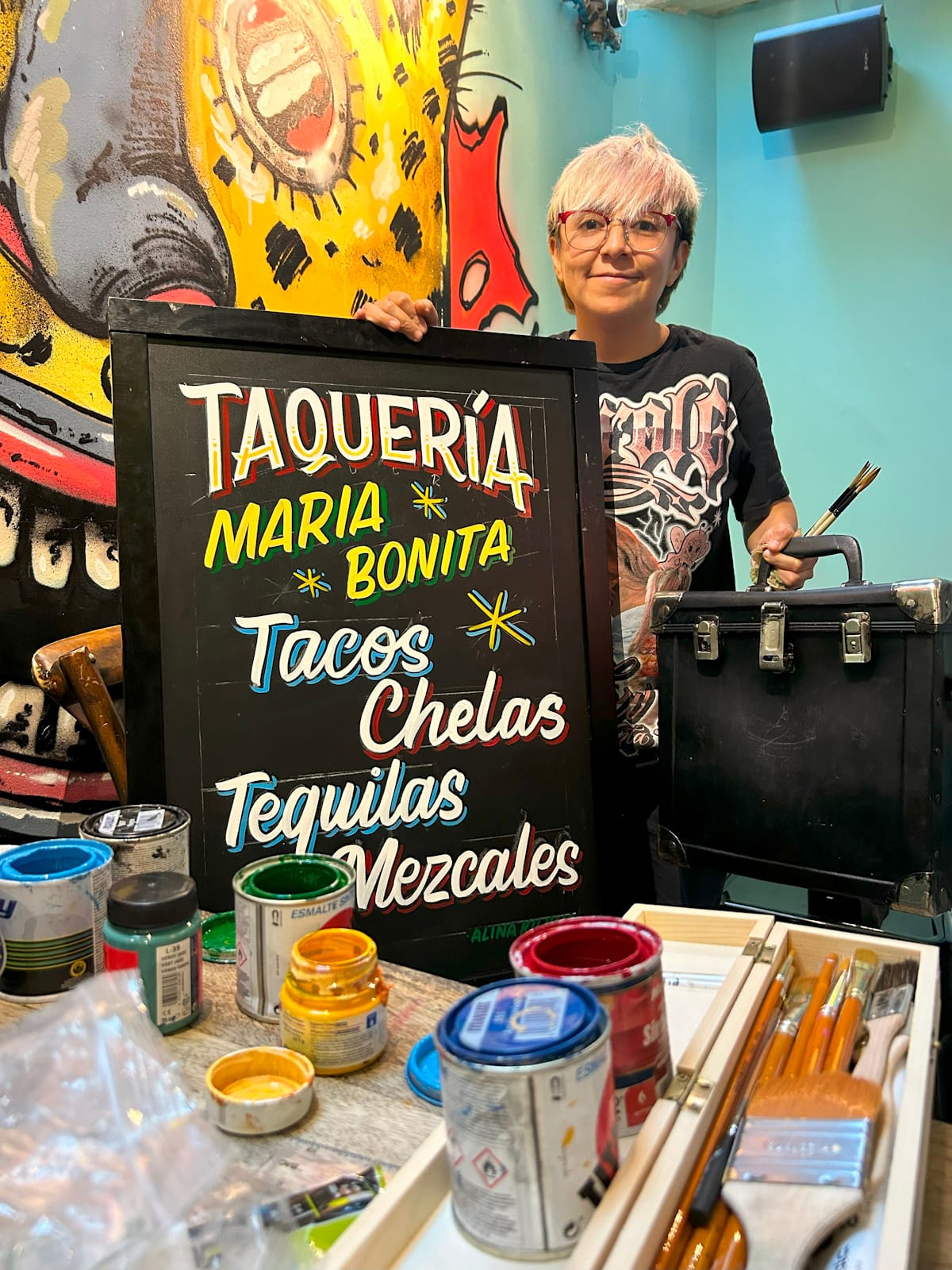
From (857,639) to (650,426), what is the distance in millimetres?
657

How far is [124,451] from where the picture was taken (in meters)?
1.26

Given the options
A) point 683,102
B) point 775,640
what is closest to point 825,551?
point 775,640

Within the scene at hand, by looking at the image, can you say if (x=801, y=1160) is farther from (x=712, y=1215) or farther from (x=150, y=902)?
(x=150, y=902)

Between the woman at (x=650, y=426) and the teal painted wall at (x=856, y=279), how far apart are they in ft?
3.28

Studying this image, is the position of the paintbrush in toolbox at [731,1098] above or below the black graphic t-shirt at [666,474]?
below

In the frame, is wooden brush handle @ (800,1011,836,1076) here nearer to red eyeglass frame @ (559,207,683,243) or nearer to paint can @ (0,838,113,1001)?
paint can @ (0,838,113,1001)

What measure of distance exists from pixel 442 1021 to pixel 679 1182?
0.66 ft

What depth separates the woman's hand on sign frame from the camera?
142cm

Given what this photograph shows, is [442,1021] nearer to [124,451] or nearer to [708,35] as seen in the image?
[124,451]

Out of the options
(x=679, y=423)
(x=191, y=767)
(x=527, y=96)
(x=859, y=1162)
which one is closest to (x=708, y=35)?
(x=527, y=96)

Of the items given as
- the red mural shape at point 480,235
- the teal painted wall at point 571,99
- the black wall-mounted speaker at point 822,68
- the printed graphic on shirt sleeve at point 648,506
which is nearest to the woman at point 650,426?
the printed graphic on shirt sleeve at point 648,506

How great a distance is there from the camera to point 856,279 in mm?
2730

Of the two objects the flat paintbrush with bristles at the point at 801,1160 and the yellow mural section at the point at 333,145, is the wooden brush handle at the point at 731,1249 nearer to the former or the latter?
the flat paintbrush with bristles at the point at 801,1160

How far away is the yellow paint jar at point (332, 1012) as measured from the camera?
0.80 meters
